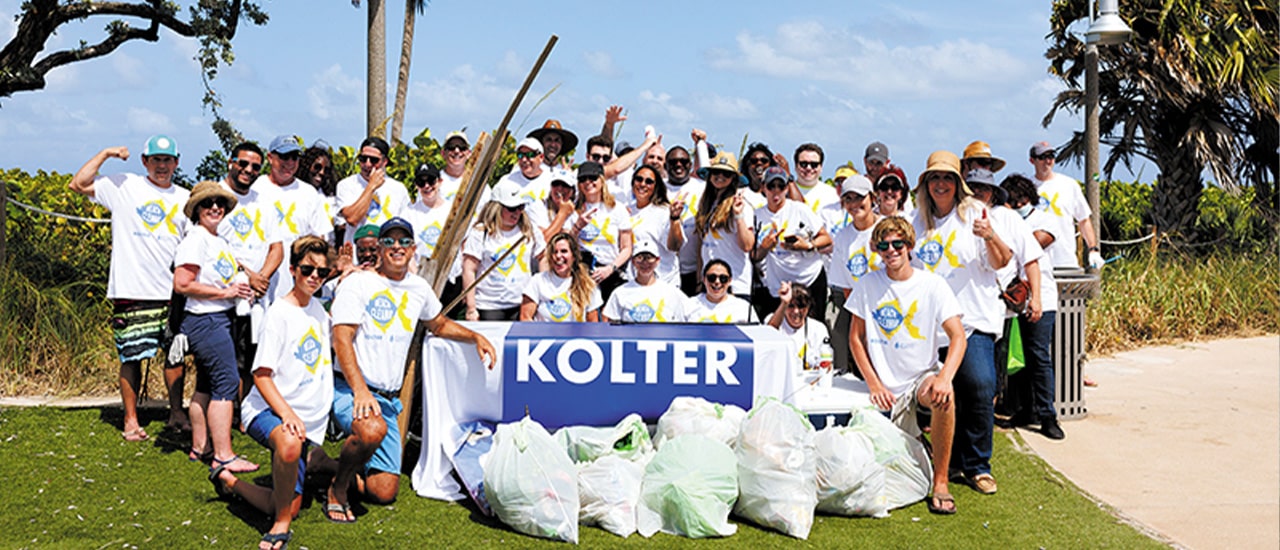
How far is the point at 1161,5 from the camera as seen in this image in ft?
46.5

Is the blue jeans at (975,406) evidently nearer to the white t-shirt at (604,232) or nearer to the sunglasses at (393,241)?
the white t-shirt at (604,232)

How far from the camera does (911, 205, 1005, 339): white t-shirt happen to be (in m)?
5.95

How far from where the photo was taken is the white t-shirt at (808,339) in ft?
21.0

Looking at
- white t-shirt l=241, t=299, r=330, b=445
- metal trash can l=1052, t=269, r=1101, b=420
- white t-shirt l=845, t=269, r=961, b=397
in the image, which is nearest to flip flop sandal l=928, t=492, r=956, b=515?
white t-shirt l=845, t=269, r=961, b=397

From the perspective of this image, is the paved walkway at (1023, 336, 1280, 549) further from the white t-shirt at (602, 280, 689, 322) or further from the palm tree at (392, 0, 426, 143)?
the palm tree at (392, 0, 426, 143)

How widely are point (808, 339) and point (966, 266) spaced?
1015 mm

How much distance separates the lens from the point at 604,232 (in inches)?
286

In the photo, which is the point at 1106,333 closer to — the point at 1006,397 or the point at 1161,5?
Result: the point at 1006,397

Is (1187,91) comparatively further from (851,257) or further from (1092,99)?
(851,257)

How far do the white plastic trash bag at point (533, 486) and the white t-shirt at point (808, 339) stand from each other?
1.84 meters

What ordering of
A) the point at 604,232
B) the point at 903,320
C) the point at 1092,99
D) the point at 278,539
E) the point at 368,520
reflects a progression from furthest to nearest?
the point at 1092,99 < the point at 604,232 < the point at 903,320 < the point at 368,520 < the point at 278,539

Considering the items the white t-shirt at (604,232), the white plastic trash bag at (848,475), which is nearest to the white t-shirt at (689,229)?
the white t-shirt at (604,232)

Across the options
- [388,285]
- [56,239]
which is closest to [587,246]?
[388,285]

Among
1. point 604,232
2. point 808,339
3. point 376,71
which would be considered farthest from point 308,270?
Result: point 376,71
